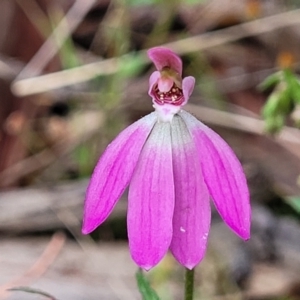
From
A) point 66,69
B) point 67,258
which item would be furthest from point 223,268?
point 66,69

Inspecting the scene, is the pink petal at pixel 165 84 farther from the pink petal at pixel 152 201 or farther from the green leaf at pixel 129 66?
the green leaf at pixel 129 66

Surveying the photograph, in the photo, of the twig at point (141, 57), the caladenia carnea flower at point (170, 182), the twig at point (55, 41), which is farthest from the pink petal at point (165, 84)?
the twig at point (55, 41)

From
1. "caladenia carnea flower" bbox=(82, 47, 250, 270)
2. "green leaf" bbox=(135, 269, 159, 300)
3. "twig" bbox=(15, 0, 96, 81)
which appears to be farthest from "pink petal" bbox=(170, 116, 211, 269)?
"twig" bbox=(15, 0, 96, 81)

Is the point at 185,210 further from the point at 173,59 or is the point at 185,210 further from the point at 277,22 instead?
the point at 277,22

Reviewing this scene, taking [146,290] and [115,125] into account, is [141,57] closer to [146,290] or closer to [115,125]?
[115,125]

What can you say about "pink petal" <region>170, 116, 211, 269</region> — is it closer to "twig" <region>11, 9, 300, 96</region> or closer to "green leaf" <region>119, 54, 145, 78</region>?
"green leaf" <region>119, 54, 145, 78</region>

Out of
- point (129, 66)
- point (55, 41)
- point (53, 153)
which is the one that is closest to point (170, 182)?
point (129, 66)
